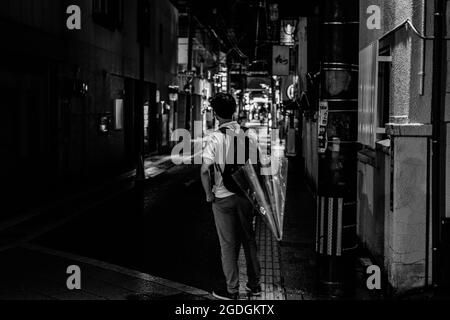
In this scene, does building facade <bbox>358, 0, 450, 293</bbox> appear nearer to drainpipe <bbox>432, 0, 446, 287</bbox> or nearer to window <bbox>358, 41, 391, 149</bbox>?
drainpipe <bbox>432, 0, 446, 287</bbox>

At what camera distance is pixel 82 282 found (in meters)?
7.71

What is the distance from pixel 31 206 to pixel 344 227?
29.3ft

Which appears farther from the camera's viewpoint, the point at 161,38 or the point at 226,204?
the point at 161,38

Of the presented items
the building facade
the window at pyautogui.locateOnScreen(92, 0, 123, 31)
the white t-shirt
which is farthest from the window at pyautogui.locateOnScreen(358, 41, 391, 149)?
the window at pyautogui.locateOnScreen(92, 0, 123, 31)

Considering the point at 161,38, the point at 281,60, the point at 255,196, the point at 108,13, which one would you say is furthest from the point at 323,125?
the point at 161,38

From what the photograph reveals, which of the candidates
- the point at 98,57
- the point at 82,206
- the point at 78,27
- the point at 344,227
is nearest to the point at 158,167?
the point at 98,57

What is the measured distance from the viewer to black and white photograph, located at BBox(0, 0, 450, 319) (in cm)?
693

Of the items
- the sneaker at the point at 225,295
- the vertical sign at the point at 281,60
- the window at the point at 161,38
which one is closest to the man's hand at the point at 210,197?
the sneaker at the point at 225,295

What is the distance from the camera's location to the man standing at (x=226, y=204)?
6844 millimetres

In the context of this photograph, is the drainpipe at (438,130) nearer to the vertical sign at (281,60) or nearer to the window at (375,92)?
the window at (375,92)

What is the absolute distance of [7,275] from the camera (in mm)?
8031

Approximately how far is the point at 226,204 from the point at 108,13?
55.2 feet

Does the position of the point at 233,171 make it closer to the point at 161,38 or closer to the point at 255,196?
the point at 255,196

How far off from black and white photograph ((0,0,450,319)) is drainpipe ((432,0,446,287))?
0.7 inches
